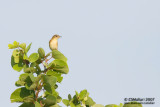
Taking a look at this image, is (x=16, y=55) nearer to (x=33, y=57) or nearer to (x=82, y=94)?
(x=33, y=57)

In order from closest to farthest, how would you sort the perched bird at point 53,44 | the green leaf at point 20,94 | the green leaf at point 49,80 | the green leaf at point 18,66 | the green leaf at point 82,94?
1. the green leaf at point 49,80
2. the green leaf at point 20,94
3. the green leaf at point 82,94
4. the green leaf at point 18,66
5. the perched bird at point 53,44

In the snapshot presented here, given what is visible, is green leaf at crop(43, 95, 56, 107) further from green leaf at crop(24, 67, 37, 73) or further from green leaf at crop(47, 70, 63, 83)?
green leaf at crop(24, 67, 37, 73)

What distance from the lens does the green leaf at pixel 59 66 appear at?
401 centimetres

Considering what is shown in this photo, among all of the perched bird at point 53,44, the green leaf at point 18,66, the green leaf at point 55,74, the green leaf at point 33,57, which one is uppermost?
the perched bird at point 53,44

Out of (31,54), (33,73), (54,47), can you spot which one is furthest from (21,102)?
(54,47)

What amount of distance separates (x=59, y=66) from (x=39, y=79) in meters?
0.41

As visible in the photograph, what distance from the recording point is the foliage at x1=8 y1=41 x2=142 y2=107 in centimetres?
377

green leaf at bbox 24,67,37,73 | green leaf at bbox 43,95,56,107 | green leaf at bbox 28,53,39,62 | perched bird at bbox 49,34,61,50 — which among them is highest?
perched bird at bbox 49,34,61,50

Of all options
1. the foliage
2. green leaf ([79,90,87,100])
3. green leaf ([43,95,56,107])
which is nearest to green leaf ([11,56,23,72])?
the foliage

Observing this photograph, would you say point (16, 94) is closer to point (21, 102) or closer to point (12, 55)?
point (21, 102)

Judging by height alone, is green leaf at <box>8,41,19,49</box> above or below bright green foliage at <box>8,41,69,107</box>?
above

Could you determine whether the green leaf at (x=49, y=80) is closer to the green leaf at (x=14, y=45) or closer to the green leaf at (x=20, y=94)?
the green leaf at (x=20, y=94)

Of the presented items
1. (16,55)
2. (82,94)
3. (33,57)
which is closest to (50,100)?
(82,94)

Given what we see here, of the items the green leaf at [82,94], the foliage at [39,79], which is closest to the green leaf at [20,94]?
the foliage at [39,79]
